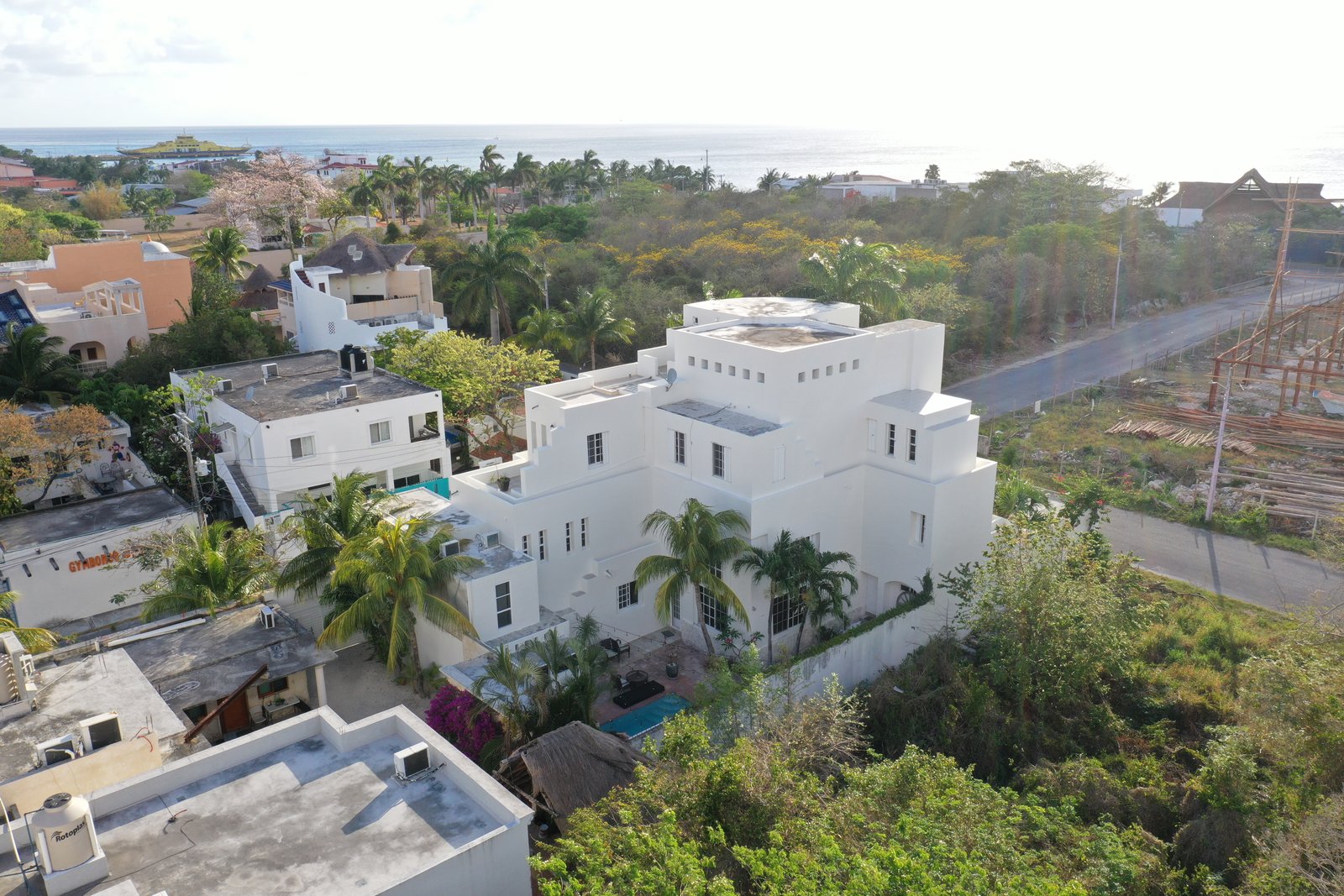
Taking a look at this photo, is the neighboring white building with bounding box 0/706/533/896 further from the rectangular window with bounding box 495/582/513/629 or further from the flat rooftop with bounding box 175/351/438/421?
the flat rooftop with bounding box 175/351/438/421

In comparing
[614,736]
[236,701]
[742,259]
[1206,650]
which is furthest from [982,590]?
[742,259]

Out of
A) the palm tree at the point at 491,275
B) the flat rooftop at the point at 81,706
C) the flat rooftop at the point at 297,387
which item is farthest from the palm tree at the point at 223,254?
the flat rooftop at the point at 81,706

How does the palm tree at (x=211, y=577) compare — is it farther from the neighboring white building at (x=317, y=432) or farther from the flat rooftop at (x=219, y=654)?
the neighboring white building at (x=317, y=432)

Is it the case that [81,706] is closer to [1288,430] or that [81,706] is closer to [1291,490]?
[1291,490]

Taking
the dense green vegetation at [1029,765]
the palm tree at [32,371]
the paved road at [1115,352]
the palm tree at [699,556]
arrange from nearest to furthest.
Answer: the dense green vegetation at [1029,765] < the palm tree at [699,556] < the palm tree at [32,371] < the paved road at [1115,352]

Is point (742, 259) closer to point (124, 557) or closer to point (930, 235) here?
point (930, 235)
